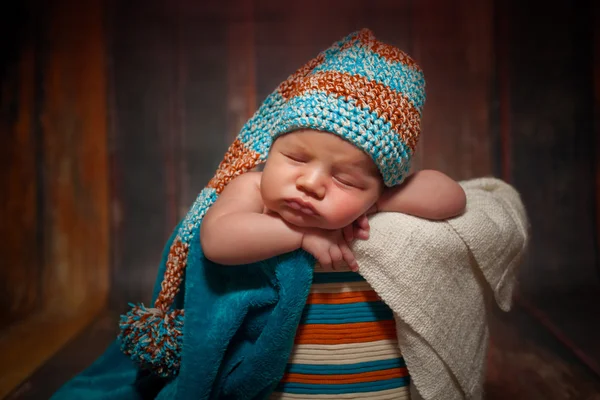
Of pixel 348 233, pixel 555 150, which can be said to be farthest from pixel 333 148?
pixel 555 150

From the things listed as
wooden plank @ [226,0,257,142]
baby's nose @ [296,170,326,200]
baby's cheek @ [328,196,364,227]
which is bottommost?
baby's cheek @ [328,196,364,227]

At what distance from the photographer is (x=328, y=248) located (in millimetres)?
907

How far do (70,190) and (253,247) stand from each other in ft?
3.59

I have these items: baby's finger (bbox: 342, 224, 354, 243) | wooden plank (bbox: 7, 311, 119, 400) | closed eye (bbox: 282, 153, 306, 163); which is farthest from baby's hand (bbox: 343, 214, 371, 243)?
wooden plank (bbox: 7, 311, 119, 400)

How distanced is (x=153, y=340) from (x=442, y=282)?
52cm

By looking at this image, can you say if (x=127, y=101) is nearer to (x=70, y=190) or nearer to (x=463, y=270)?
(x=70, y=190)

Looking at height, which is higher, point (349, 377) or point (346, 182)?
point (346, 182)

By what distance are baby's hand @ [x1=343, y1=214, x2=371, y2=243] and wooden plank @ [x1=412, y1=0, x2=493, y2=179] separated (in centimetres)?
91

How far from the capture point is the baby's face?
0.88 m

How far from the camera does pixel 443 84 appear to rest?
5.87ft

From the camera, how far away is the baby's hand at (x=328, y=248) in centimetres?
90

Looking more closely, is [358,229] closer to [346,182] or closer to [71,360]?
[346,182]

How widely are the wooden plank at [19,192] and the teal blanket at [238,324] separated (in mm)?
847

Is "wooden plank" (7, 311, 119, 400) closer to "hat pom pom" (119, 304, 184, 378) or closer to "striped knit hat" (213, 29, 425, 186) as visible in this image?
"hat pom pom" (119, 304, 184, 378)
